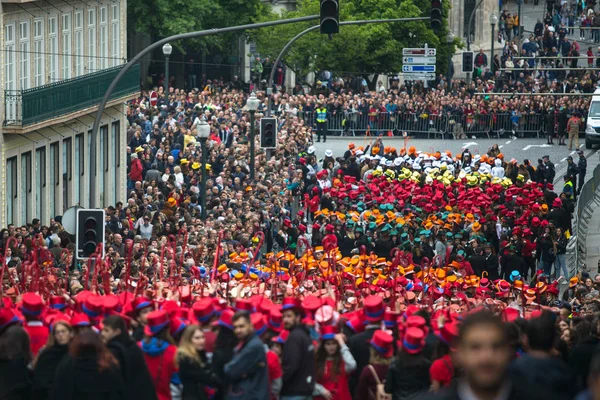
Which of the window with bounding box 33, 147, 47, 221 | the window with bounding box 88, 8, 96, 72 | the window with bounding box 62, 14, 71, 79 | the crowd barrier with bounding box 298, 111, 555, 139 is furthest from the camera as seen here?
the crowd barrier with bounding box 298, 111, 555, 139

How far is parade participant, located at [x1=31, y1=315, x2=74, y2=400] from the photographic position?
41.8 ft

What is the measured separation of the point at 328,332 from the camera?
1386cm

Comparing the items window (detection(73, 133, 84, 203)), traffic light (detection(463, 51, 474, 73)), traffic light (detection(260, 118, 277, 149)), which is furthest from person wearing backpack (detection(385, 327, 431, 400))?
traffic light (detection(463, 51, 474, 73))

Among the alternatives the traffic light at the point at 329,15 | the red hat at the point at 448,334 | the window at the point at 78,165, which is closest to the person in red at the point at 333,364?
the red hat at the point at 448,334

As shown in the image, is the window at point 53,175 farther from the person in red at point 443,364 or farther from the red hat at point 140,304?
the person in red at point 443,364

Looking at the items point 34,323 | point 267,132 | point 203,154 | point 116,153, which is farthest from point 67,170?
point 34,323

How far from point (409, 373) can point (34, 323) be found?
3.13 m

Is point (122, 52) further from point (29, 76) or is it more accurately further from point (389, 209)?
point (389, 209)

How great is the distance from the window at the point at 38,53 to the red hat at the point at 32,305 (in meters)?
24.0

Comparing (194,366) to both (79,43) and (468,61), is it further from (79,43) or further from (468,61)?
(468,61)

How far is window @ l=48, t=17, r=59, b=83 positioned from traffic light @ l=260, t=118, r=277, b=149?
478 centimetres

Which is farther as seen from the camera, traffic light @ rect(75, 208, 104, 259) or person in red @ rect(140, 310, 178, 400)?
traffic light @ rect(75, 208, 104, 259)

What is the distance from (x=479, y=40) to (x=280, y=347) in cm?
7115

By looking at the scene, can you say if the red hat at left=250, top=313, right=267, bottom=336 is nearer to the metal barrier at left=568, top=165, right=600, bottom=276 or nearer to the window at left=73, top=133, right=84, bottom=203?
the metal barrier at left=568, top=165, right=600, bottom=276
